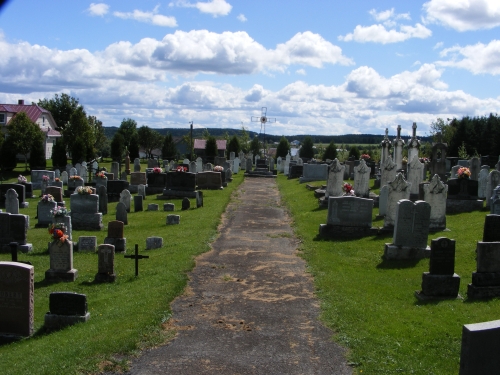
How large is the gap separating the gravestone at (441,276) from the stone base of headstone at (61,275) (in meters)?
8.19

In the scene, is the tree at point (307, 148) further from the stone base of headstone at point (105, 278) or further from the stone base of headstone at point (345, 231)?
the stone base of headstone at point (105, 278)

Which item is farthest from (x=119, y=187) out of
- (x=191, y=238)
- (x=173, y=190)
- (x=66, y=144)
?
(x=66, y=144)

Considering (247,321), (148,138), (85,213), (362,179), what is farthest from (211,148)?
(247,321)

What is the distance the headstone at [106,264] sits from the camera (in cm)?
1354

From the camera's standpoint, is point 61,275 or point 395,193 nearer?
point 61,275

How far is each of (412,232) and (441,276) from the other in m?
3.80

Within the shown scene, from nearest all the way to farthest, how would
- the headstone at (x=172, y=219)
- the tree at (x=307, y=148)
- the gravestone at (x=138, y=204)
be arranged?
1. the headstone at (x=172, y=219)
2. the gravestone at (x=138, y=204)
3. the tree at (x=307, y=148)

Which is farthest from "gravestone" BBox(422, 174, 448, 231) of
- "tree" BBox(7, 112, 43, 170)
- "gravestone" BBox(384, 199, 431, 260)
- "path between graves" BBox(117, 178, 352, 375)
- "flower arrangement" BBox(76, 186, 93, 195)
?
"tree" BBox(7, 112, 43, 170)

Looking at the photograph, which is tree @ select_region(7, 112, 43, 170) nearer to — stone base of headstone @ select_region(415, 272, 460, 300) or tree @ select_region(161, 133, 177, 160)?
tree @ select_region(161, 133, 177, 160)

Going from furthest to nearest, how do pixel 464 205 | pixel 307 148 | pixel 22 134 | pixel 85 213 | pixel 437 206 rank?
pixel 307 148 < pixel 22 134 < pixel 464 205 < pixel 85 213 < pixel 437 206

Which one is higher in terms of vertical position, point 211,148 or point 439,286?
point 211,148

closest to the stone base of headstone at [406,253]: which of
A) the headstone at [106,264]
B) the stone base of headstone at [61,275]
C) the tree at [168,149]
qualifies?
the headstone at [106,264]

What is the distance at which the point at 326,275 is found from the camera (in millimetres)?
13523

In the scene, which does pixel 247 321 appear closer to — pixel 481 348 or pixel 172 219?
pixel 481 348
